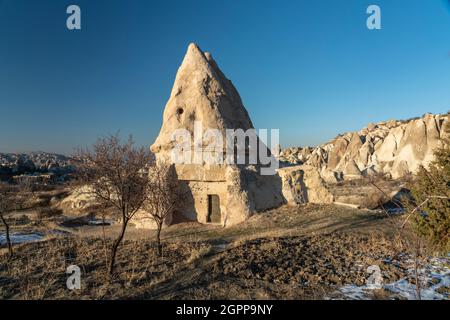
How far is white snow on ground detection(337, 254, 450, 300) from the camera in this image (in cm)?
648

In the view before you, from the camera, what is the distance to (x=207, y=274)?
7.85 meters

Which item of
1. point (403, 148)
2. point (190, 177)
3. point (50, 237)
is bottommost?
point (50, 237)

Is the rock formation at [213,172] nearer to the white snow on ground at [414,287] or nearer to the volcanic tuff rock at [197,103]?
the volcanic tuff rock at [197,103]

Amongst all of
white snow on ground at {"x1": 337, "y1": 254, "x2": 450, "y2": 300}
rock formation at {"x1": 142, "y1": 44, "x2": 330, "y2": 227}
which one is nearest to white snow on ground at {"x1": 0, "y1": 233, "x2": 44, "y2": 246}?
rock formation at {"x1": 142, "y1": 44, "x2": 330, "y2": 227}

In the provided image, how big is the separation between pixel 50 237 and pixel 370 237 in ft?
42.0

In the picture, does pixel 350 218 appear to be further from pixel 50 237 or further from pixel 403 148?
pixel 403 148

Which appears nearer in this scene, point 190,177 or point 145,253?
point 145,253

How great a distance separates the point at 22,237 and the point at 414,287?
50.3 feet

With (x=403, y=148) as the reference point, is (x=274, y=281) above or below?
below

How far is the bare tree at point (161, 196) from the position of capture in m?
10.9

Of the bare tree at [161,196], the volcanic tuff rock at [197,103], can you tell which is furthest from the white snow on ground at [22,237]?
the volcanic tuff rock at [197,103]

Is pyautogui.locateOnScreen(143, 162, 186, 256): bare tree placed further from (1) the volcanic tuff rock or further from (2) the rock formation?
(1) the volcanic tuff rock
